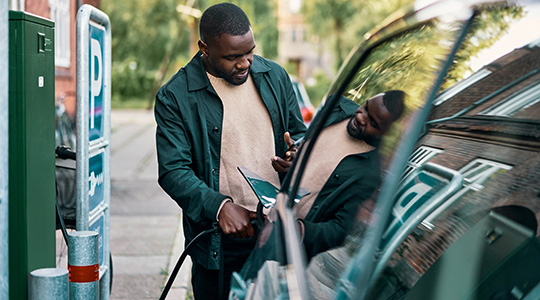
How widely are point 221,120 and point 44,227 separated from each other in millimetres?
867

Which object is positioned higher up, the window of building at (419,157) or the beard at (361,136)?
the beard at (361,136)

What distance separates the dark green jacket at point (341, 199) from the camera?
1535 millimetres

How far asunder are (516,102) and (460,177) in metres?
0.18

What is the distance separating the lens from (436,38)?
150 centimetres

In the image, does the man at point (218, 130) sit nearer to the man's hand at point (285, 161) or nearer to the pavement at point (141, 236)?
the man's hand at point (285, 161)

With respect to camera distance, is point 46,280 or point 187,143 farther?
point 187,143

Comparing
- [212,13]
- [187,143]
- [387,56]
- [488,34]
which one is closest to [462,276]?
[488,34]

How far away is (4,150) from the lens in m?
2.71

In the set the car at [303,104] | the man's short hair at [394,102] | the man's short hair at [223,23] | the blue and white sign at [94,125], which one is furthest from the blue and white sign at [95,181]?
the car at [303,104]

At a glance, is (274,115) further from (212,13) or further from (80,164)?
(80,164)

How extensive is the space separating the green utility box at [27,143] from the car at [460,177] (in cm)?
162

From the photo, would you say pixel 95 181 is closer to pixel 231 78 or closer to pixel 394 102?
pixel 231 78

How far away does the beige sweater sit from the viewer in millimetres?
2971

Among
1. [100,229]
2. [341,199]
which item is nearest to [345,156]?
[341,199]
